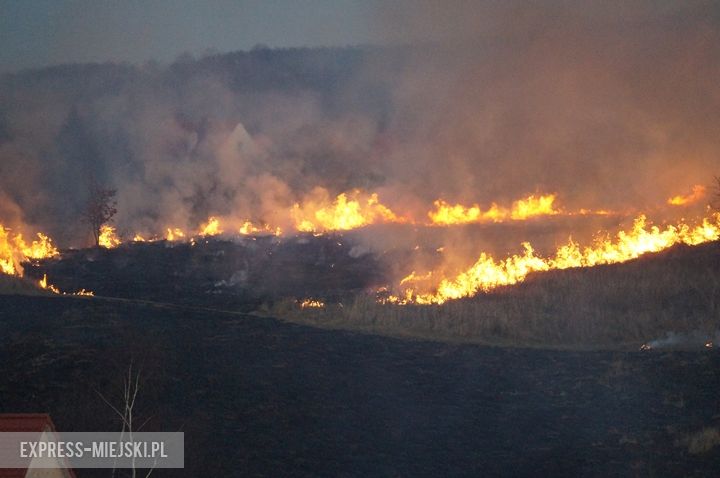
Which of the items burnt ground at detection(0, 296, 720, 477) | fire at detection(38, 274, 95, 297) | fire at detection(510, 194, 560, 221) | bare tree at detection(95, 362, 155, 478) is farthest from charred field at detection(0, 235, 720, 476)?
fire at detection(510, 194, 560, 221)

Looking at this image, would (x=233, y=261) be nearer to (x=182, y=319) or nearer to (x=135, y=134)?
(x=182, y=319)

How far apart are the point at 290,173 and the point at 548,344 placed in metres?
37.5

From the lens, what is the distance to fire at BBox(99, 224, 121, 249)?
46312mm

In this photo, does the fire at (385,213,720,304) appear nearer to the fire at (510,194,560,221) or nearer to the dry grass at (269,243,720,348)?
the dry grass at (269,243,720,348)

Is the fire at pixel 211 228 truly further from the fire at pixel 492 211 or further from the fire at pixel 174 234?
the fire at pixel 492 211

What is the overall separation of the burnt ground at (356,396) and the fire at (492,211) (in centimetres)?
2411

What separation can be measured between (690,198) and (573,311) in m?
20.8

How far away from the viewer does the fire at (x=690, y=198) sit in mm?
40875

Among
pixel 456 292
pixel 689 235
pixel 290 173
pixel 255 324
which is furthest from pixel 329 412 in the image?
pixel 290 173

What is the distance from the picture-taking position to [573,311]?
24250 mm

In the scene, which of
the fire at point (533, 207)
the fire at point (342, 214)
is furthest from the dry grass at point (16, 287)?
the fire at point (533, 207)

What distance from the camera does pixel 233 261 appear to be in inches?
1505

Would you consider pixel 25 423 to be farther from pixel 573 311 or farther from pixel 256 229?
pixel 256 229

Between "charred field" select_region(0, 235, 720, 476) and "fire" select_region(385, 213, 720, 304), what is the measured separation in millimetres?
2238
